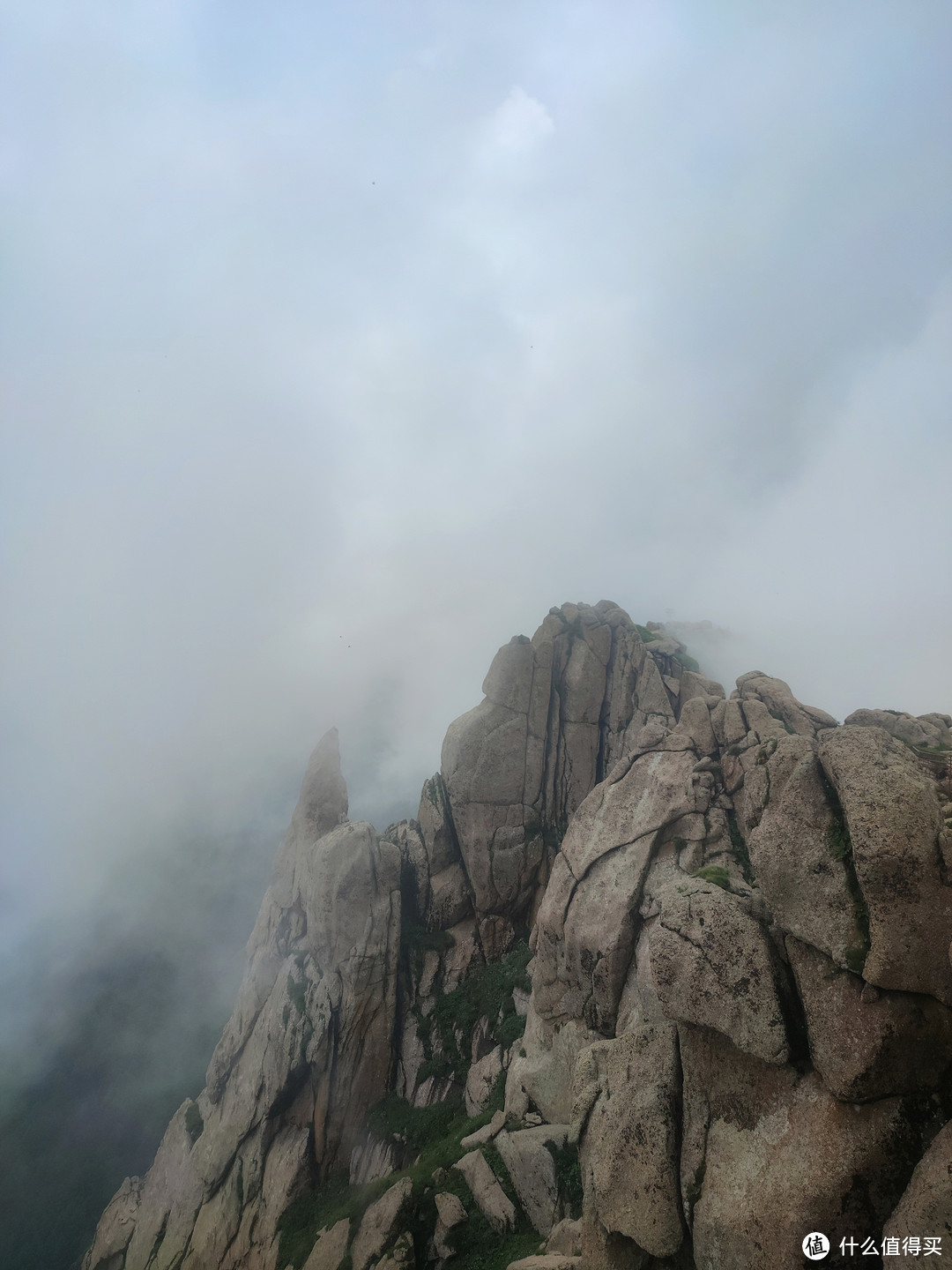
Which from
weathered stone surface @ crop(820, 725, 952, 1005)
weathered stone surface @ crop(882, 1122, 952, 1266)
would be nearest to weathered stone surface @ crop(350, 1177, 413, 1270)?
weathered stone surface @ crop(882, 1122, 952, 1266)

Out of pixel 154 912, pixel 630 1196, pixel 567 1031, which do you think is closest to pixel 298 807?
pixel 567 1031

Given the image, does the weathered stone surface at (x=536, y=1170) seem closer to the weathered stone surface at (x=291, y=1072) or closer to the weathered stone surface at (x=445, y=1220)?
the weathered stone surface at (x=445, y=1220)

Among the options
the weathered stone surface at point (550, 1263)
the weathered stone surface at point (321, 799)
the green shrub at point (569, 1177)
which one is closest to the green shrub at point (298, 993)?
the weathered stone surface at point (321, 799)

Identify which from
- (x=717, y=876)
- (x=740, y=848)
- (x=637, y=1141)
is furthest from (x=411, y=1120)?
(x=717, y=876)

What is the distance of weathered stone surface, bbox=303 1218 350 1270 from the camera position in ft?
87.8

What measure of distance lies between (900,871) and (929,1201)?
252 inches

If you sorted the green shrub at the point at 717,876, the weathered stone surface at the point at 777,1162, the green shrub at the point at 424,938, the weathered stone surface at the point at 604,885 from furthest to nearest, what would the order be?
the green shrub at the point at 424,938 → the weathered stone surface at the point at 604,885 → the green shrub at the point at 717,876 → the weathered stone surface at the point at 777,1162

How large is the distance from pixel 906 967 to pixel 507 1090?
88.6ft

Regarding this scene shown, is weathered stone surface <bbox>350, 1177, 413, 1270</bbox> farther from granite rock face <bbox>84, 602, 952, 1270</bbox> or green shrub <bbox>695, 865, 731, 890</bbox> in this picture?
green shrub <bbox>695, 865, 731, 890</bbox>

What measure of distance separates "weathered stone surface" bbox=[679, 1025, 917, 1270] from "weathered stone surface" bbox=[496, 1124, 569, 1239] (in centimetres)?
1295

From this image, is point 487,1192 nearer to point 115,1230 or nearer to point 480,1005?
point 480,1005

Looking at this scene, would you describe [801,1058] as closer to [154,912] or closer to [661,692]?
[661,692]

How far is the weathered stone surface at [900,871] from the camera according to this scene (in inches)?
495

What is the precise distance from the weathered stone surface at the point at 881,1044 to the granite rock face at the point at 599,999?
56 mm
